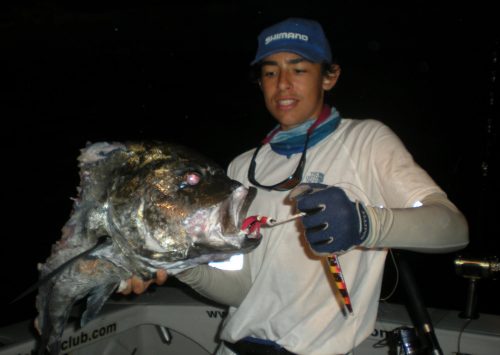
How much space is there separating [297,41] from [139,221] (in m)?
1.34

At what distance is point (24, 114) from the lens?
54.2m

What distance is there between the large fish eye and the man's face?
80 centimetres

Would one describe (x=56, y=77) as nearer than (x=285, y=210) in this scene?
No

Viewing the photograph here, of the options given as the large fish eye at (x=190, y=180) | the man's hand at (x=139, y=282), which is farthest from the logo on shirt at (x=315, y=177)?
the man's hand at (x=139, y=282)

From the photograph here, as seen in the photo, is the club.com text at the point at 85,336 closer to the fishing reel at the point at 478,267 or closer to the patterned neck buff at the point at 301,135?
the patterned neck buff at the point at 301,135

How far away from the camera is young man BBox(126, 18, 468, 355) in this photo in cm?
200

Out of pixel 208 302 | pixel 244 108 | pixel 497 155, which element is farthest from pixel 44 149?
pixel 208 302

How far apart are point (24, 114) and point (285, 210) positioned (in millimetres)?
59281

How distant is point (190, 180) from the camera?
1978 mm

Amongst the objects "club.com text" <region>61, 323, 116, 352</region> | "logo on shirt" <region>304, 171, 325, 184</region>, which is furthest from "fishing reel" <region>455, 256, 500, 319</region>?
"club.com text" <region>61, 323, 116, 352</region>

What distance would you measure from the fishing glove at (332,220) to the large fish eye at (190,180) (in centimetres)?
51

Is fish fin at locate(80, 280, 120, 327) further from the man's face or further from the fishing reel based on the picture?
the fishing reel

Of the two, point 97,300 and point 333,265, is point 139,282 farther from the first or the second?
point 333,265

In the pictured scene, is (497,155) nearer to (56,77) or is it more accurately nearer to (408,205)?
(408,205)
